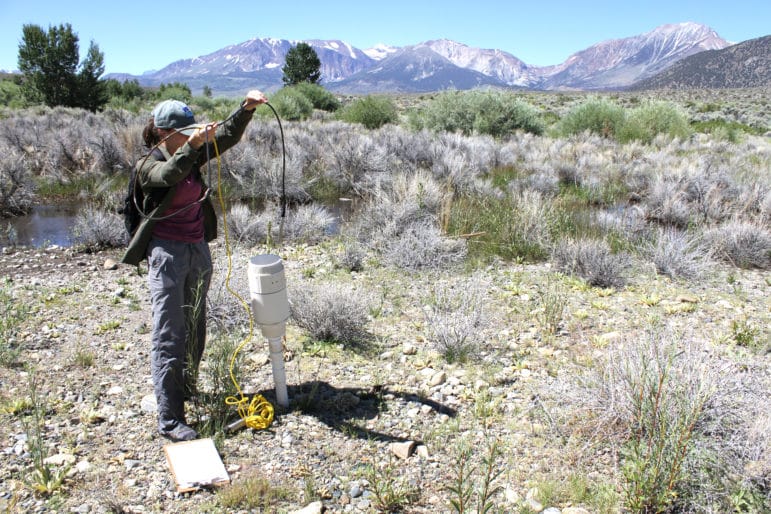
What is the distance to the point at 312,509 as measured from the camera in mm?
2492

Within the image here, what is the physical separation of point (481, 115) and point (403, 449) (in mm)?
17554

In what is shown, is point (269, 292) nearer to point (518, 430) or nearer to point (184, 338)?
point (184, 338)

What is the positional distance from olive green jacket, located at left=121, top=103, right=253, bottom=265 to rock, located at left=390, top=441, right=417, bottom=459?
1.83 m

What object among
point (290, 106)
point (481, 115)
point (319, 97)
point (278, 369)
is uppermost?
point (319, 97)

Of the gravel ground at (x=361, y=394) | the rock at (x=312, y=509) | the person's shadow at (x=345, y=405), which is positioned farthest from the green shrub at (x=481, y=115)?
the rock at (x=312, y=509)

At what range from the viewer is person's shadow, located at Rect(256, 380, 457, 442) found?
322 centimetres

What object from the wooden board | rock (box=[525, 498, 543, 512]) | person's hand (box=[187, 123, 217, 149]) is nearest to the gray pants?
the wooden board

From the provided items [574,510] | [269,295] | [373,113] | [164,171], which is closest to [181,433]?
[269,295]

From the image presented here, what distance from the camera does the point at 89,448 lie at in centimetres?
291

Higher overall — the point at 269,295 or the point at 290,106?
the point at 290,106

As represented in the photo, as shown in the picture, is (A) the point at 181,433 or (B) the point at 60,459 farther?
(A) the point at 181,433

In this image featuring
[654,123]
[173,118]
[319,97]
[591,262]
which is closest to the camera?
[173,118]

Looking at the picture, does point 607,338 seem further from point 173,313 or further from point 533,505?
point 173,313

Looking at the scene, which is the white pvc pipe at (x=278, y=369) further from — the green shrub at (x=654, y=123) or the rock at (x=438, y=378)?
the green shrub at (x=654, y=123)
